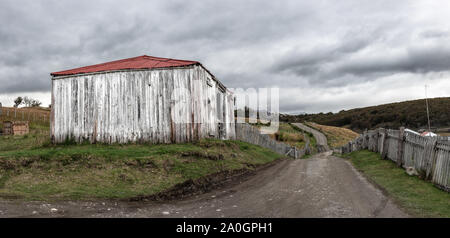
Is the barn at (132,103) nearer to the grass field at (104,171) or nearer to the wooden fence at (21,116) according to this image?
the grass field at (104,171)

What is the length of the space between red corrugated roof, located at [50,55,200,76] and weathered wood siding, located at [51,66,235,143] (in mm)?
264

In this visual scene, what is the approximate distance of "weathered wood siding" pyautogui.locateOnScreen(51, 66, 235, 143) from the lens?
15742mm

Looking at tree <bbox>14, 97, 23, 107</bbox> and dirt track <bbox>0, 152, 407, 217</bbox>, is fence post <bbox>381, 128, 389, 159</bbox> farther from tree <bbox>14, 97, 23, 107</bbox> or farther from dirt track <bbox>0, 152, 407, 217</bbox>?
tree <bbox>14, 97, 23, 107</bbox>

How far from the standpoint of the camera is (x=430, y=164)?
9469 millimetres

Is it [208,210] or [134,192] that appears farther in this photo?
[134,192]

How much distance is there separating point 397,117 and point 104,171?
92.5 metres

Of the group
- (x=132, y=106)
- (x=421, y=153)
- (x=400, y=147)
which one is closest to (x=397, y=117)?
(x=400, y=147)

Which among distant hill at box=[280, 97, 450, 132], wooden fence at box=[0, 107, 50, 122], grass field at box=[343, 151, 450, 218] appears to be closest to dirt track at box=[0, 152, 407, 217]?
grass field at box=[343, 151, 450, 218]

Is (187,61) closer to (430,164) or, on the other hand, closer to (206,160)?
Result: (206,160)

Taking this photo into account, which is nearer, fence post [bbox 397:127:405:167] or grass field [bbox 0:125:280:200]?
grass field [bbox 0:125:280:200]

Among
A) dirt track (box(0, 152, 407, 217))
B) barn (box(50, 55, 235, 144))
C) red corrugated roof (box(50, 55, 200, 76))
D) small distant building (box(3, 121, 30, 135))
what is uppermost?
red corrugated roof (box(50, 55, 200, 76))
